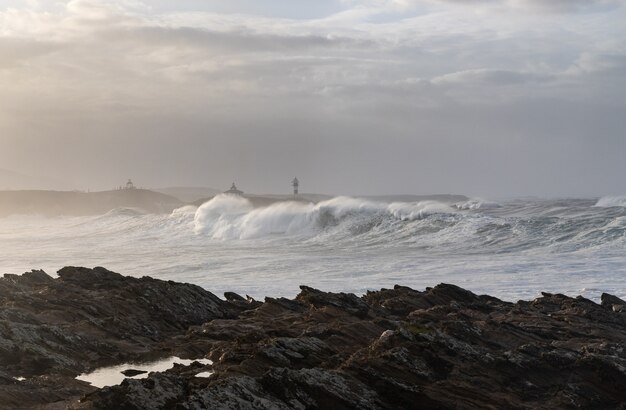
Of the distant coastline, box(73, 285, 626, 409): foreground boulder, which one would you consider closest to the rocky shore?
box(73, 285, 626, 409): foreground boulder

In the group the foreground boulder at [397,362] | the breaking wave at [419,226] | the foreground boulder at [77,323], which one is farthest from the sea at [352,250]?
the foreground boulder at [397,362]

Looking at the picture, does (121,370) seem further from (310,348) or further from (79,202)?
(79,202)

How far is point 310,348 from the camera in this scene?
12.4m

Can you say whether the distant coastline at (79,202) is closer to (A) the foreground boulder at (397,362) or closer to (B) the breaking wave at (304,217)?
(B) the breaking wave at (304,217)

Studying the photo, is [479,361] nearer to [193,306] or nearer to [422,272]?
[193,306]

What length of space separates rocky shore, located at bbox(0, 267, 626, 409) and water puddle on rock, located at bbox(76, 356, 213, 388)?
10.7 inches

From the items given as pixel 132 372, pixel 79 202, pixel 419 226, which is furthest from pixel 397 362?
pixel 79 202

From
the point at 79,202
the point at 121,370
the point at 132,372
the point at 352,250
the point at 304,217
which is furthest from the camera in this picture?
the point at 79,202

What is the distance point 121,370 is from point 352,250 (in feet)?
94.8

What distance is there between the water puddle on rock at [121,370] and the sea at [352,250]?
33.1 feet

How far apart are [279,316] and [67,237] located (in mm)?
49285

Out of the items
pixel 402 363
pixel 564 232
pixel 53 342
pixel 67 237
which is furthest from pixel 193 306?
pixel 67 237

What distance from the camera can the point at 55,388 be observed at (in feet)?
37.8

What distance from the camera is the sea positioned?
27.1 meters
